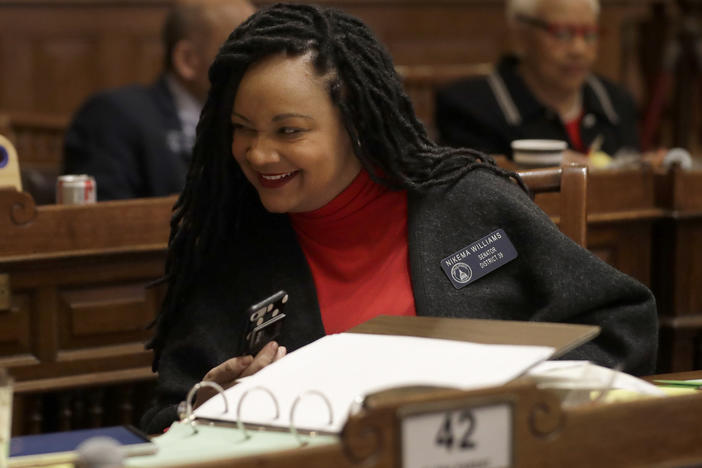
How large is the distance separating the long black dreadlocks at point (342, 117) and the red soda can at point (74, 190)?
2.74ft

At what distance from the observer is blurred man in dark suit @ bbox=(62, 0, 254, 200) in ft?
12.1

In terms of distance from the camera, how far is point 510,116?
12.6 feet

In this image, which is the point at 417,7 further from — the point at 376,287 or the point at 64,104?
the point at 376,287

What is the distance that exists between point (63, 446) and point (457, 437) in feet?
1.48

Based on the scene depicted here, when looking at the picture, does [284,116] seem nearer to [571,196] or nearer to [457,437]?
[571,196]

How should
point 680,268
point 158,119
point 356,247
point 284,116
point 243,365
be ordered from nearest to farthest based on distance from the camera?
point 243,365 → point 284,116 → point 356,247 → point 680,268 → point 158,119

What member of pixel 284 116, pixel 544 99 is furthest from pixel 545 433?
pixel 544 99

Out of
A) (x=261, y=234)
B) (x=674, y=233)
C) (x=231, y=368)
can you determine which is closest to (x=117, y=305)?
(x=261, y=234)

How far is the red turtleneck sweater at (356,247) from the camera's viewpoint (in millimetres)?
1806

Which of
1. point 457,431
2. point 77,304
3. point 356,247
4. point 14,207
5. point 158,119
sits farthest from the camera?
point 158,119

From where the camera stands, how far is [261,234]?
1.90 meters

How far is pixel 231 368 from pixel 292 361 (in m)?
0.17

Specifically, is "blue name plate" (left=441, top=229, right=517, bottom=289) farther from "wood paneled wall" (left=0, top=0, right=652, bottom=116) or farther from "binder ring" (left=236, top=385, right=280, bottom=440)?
"wood paneled wall" (left=0, top=0, right=652, bottom=116)

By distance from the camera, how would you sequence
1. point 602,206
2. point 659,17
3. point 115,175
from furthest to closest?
point 659,17, point 115,175, point 602,206
